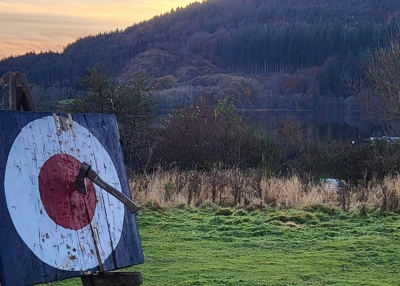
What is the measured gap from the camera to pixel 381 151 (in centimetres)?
1836

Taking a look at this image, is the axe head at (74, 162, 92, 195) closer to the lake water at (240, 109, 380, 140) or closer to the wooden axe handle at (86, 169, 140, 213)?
the wooden axe handle at (86, 169, 140, 213)

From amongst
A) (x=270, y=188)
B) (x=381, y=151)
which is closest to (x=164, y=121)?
(x=381, y=151)

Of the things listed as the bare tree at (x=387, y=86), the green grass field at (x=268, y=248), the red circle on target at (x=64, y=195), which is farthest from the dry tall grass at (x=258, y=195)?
the bare tree at (x=387, y=86)

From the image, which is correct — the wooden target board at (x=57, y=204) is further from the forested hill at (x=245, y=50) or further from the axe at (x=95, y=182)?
the forested hill at (x=245, y=50)

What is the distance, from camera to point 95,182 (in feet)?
9.76

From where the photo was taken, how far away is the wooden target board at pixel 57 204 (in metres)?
2.71

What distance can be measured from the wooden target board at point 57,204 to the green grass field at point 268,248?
1.63 meters

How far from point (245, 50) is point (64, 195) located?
117434 millimetres

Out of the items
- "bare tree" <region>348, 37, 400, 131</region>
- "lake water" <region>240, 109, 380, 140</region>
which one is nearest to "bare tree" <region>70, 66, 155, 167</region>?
"lake water" <region>240, 109, 380, 140</region>

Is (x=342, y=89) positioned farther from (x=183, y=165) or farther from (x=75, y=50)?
(x=183, y=165)

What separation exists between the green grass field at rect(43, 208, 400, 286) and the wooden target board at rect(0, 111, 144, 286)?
1626mm

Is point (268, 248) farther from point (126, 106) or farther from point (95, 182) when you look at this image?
point (126, 106)

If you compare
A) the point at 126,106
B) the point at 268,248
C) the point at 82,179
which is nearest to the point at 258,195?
the point at 268,248

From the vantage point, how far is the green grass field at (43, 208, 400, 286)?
192 inches
